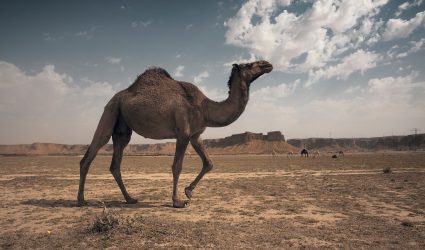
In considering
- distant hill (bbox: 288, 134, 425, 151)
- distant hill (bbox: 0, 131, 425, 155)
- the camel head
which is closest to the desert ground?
the camel head

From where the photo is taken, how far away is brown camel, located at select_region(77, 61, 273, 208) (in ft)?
26.9

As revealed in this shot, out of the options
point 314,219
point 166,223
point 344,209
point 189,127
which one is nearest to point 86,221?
point 166,223

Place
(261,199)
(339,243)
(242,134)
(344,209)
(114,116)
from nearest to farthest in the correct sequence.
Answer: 1. (339,243)
2. (344,209)
3. (114,116)
4. (261,199)
5. (242,134)

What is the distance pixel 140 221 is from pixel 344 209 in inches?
200

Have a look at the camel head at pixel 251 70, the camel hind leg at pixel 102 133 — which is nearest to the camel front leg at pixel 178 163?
the camel hind leg at pixel 102 133

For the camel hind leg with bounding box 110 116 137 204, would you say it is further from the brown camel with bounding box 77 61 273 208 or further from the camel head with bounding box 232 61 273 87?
the camel head with bounding box 232 61 273 87

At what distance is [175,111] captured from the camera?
8.19m

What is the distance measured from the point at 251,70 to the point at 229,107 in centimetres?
114

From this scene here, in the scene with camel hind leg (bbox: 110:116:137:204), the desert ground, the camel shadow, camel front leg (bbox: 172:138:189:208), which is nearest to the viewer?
the desert ground

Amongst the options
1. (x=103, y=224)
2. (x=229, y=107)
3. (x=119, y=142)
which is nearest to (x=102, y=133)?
(x=119, y=142)

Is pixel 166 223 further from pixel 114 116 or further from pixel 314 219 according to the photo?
pixel 114 116

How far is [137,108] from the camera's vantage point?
8.37 metres

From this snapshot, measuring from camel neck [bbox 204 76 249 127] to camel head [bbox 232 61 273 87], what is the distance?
0.62 ft

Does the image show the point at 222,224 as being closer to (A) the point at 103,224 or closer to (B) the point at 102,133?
(A) the point at 103,224
